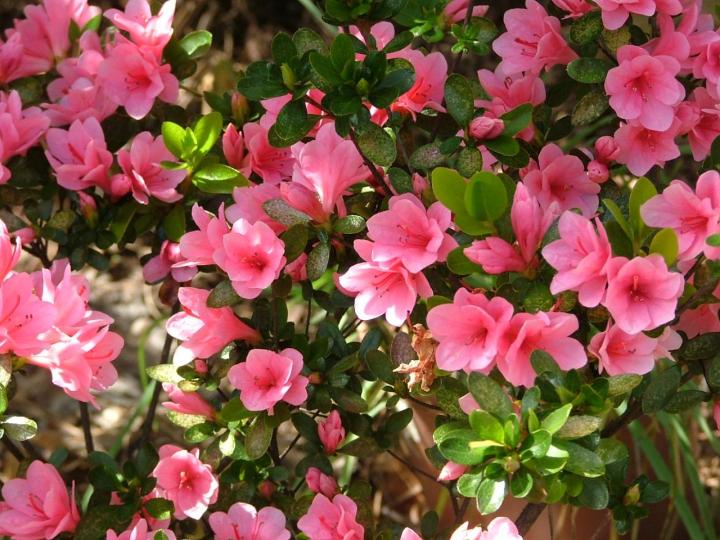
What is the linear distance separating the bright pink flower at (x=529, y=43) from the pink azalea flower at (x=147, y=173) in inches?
17.7

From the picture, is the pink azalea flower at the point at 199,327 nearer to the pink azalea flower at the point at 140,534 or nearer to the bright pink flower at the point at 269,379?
the bright pink flower at the point at 269,379

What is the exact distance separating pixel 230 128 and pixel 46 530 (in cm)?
57

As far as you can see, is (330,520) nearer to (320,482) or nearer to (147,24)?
(320,482)

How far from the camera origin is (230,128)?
52.5 inches

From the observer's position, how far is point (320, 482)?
1.27 metres

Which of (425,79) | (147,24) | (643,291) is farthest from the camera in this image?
(147,24)

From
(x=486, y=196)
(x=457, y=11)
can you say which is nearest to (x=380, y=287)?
(x=486, y=196)

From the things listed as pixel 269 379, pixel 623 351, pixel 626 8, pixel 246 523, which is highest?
pixel 626 8

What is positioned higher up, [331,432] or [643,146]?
[643,146]

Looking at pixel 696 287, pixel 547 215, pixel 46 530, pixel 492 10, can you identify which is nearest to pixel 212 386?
pixel 46 530

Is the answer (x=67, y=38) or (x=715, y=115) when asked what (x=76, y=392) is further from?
(x=715, y=115)

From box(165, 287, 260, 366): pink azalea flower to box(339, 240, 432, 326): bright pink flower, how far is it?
0.20m

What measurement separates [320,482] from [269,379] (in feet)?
0.55

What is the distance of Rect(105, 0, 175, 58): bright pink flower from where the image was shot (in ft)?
4.51
